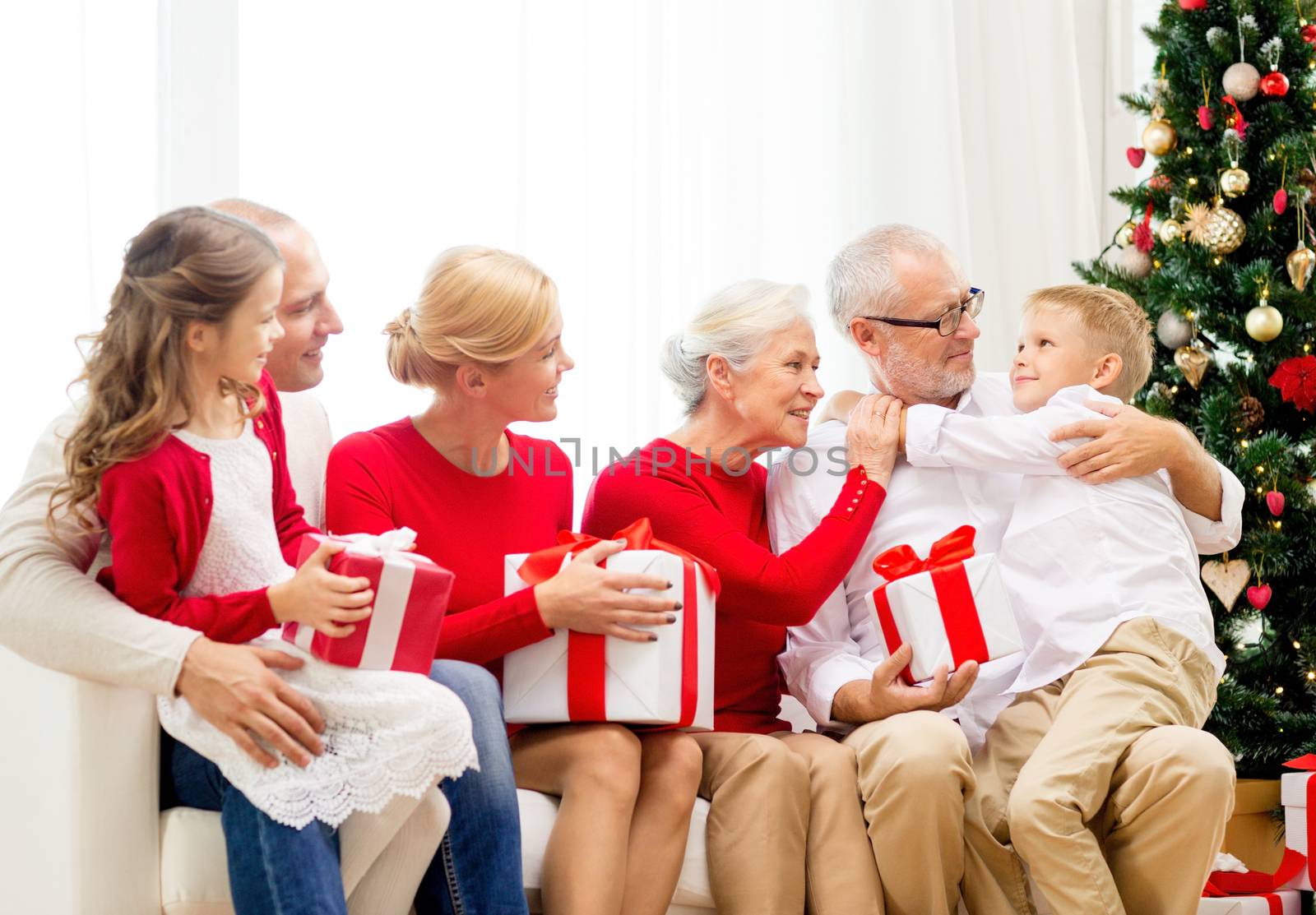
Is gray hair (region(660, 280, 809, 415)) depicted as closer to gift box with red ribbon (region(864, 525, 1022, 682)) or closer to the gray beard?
the gray beard

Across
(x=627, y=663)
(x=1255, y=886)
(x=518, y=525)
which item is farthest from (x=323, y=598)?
(x=1255, y=886)

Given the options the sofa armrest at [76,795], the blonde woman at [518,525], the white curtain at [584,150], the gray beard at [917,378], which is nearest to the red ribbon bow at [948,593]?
the blonde woman at [518,525]

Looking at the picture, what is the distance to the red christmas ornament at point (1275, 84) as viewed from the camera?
118 inches

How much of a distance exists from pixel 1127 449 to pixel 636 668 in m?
0.93

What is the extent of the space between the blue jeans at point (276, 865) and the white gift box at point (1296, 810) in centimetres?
211

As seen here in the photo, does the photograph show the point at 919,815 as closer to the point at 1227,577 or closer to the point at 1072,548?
the point at 1072,548

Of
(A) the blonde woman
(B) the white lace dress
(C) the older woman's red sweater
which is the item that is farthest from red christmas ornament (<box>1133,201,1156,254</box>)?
(B) the white lace dress

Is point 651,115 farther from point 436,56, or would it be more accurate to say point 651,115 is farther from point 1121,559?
point 1121,559

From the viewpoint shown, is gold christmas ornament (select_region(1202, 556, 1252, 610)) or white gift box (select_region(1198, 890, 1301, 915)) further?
gold christmas ornament (select_region(1202, 556, 1252, 610))

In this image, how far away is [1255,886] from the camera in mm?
2877

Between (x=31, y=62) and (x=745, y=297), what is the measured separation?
1512mm

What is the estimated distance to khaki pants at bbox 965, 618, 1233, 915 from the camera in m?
1.92

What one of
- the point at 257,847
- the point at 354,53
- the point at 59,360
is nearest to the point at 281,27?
the point at 354,53

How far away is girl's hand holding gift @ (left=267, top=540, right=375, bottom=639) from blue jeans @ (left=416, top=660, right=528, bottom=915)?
0.72 feet
